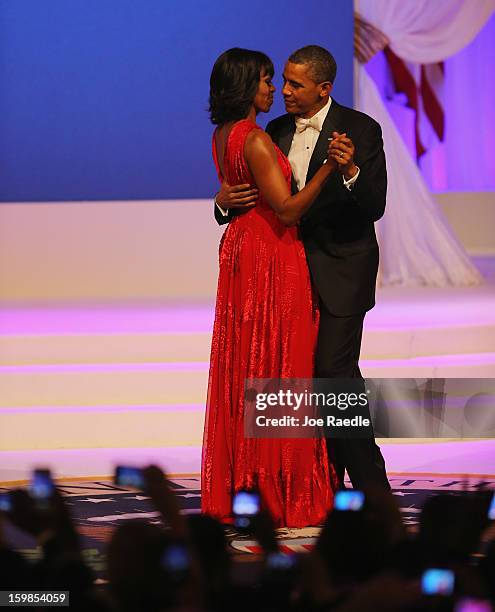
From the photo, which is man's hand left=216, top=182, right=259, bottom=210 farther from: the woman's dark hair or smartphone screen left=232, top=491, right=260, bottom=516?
smartphone screen left=232, top=491, right=260, bottom=516

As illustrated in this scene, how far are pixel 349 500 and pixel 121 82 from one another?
7077 mm

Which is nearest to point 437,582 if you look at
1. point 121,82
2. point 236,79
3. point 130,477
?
point 130,477

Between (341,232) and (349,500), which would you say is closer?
(349,500)

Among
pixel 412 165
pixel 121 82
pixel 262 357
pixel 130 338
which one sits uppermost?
pixel 121 82

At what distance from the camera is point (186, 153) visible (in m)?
7.79

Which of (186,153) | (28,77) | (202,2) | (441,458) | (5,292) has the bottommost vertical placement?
(441,458)

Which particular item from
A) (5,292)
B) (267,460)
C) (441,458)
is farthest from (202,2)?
(267,460)

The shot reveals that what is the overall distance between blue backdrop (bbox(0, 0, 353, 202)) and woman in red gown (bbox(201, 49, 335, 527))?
466 cm

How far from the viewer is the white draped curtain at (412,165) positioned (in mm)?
8062

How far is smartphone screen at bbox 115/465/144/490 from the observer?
2.74 feet

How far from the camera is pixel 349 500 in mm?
844

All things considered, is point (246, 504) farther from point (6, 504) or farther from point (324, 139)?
point (324, 139)

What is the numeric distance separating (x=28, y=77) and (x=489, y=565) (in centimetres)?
728

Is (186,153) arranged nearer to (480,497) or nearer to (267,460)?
(267,460)
